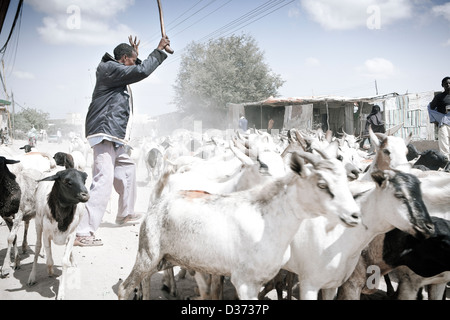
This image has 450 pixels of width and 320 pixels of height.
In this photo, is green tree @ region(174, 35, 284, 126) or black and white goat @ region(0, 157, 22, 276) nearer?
black and white goat @ region(0, 157, 22, 276)

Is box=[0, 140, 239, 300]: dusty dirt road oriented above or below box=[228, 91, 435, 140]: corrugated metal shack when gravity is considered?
below

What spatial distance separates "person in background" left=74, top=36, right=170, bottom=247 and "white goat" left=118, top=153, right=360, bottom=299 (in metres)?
1.95

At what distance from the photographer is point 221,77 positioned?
110 feet

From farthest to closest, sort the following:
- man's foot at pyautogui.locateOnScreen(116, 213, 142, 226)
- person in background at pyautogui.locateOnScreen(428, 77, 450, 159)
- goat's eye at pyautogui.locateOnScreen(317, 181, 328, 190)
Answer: person in background at pyautogui.locateOnScreen(428, 77, 450, 159), man's foot at pyautogui.locateOnScreen(116, 213, 142, 226), goat's eye at pyautogui.locateOnScreen(317, 181, 328, 190)

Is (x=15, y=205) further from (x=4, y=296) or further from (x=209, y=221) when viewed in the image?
(x=209, y=221)

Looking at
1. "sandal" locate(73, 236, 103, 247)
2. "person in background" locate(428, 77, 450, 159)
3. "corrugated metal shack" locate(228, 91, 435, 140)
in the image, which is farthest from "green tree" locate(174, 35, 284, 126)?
"sandal" locate(73, 236, 103, 247)

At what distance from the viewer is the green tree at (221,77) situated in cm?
3350

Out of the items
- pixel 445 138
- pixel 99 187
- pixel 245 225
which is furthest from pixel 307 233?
pixel 445 138

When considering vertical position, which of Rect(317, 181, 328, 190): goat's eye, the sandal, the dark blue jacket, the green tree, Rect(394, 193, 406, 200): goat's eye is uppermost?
the green tree

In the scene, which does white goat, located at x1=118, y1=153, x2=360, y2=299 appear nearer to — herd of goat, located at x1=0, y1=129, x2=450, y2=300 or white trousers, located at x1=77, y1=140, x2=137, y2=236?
herd of goat, located at x1=0, y1=129, x2=450, y2=300

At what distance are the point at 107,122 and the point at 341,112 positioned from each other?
63.9ft

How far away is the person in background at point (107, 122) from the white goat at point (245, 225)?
1.95 metres

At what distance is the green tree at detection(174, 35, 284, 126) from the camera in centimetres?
3350

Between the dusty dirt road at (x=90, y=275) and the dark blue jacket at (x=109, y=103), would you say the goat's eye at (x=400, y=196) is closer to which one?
the dusty dirt road at (x=90, y=275)
